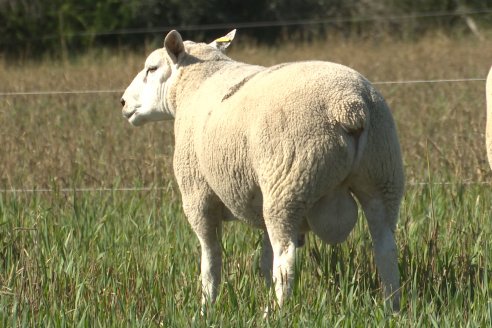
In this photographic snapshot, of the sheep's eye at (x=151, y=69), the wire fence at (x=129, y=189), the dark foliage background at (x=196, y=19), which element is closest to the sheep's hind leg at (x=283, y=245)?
the sheep's eye at (x=151, y=69)

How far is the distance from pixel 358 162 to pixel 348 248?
1164 mm

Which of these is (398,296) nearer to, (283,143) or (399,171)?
(399,171)

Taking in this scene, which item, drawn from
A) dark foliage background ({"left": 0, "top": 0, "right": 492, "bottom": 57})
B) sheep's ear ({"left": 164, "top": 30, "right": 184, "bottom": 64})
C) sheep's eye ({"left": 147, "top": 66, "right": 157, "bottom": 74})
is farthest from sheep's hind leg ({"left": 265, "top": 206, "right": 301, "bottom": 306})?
dark foliage background ({"left": 0, "top": 0, "right": 492, "bottom": 57})

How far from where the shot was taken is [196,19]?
69.7ft

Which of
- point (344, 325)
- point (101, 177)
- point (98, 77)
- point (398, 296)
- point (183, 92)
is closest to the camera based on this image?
point (344, 325)

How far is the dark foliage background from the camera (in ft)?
62.5

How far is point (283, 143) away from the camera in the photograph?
4320mm

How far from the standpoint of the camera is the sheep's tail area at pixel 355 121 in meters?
4.26

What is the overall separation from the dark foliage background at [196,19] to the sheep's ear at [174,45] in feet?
41.0

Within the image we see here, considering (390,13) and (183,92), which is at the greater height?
(390,13)

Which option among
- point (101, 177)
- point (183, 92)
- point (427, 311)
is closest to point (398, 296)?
point (427, 311)

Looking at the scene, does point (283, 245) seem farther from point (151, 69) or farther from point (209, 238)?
point (151, 69)

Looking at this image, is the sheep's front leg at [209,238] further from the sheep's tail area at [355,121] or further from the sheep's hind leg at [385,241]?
the sheep's tail area at [355,121]

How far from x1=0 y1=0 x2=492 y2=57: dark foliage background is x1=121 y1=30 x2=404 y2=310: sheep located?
13286 mm
